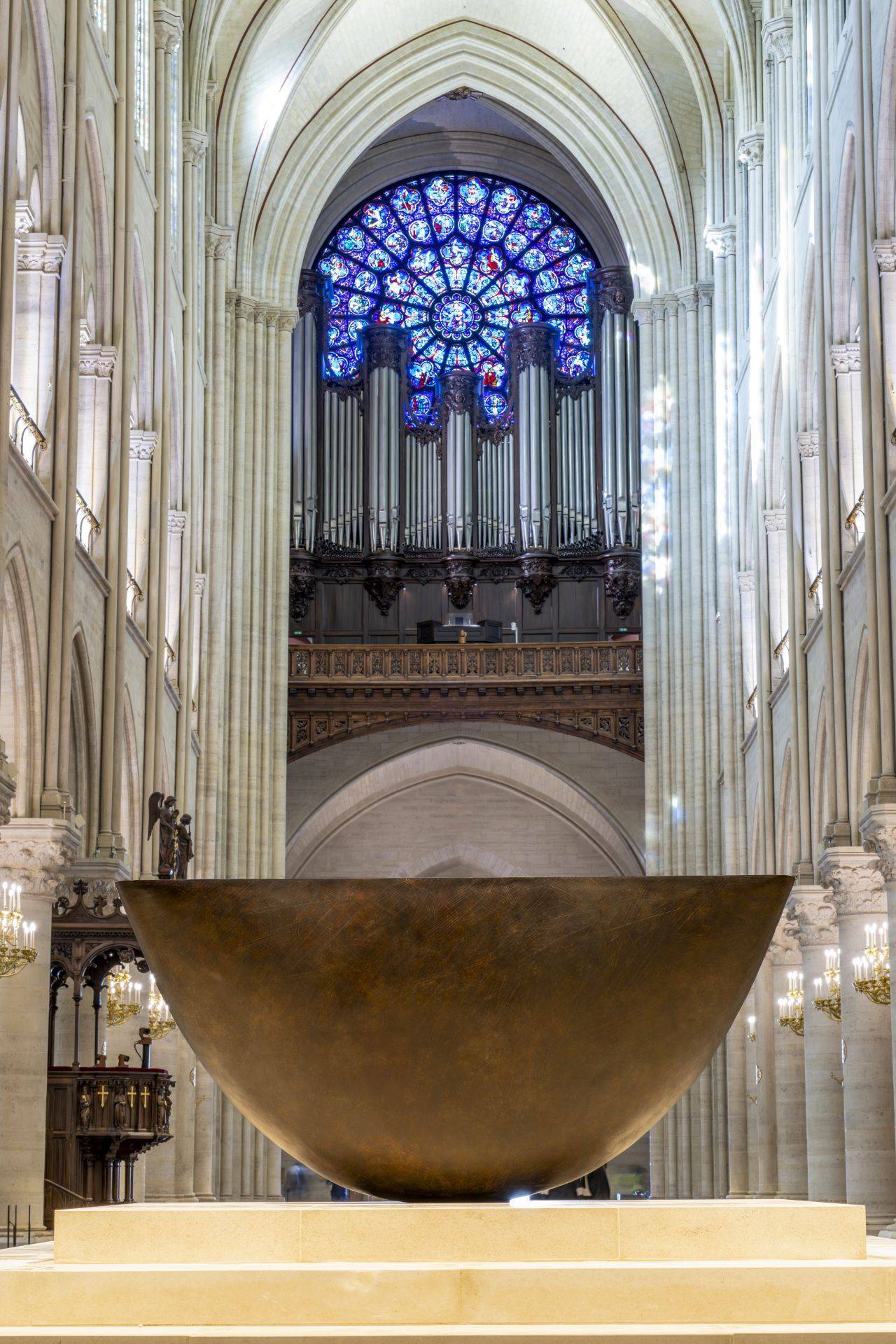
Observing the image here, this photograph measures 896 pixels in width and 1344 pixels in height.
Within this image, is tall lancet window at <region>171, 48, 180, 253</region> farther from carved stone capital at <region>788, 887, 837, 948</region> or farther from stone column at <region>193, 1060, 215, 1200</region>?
carved stone capital at <region>788, 887, 837, 948</region>

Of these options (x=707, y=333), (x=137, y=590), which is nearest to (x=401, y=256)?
(x=707, y=333)

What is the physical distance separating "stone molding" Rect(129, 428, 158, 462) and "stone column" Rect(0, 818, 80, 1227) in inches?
269

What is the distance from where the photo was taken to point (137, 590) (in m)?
19.0

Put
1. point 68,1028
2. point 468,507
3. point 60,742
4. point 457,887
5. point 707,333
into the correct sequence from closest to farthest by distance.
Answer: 1. point 457,887
2. point 60,742
3. point 68,1028
4. point 707,333
5. point 468,507

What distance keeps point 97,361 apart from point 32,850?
537 cm

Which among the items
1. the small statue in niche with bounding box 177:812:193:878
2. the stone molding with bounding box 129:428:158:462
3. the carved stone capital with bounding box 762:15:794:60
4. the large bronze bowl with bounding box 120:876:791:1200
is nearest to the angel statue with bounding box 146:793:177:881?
the small statue in niche with bounding box 177:812:193:878

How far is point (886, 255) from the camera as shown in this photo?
1430 centimetres

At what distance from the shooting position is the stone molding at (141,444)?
64.3 ft

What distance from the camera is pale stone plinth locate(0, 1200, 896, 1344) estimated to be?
15.4ft

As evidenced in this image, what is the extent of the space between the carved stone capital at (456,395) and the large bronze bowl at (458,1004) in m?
26.9

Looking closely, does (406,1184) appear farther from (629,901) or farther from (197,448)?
(197,448)

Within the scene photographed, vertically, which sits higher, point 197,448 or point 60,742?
point 197,448

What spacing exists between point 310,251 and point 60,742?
20125mm

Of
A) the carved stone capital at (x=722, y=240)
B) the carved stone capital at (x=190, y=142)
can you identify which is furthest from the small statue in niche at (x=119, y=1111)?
the carved stone capital at (x=722, y=240)
